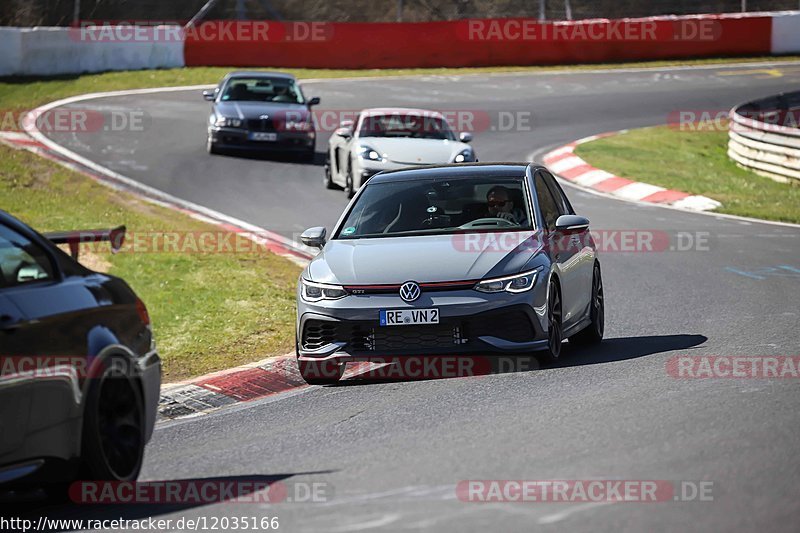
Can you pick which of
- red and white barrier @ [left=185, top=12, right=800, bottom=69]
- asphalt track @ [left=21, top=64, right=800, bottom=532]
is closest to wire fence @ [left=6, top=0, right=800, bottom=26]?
red and white barrier @ [left=185, top=12, right=800, bottom=69]

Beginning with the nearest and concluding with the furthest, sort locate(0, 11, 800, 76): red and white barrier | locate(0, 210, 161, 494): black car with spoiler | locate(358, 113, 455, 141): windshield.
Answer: locate(0, 210, 161, 494): black car with spoiler < locate(358, 113, 455, 141): windshield < locate(0, 11, 800, 76): red and white barrier

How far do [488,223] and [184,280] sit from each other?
4778 mm

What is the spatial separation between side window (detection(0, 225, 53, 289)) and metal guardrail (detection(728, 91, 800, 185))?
744 inches

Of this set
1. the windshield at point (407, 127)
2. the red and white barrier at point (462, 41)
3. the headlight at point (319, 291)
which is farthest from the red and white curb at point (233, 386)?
the red and white barrier at point (462, 41)

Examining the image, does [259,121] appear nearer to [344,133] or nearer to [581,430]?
[344,133]

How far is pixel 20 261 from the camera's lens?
6.50 metres

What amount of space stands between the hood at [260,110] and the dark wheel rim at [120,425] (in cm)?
1899

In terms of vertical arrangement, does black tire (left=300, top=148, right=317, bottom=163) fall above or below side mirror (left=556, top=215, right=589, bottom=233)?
below

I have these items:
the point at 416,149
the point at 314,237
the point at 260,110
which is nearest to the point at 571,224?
the point at 314,237

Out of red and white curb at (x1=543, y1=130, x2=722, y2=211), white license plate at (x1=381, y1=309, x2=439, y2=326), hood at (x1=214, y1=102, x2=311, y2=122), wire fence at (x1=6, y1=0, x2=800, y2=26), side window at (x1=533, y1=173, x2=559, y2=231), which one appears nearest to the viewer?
white license plate at (x1=381, y1=309, x2=439, y2=326)

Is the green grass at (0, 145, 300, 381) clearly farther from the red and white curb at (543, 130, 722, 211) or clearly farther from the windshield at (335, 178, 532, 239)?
the red and white curb at (543, 130, 722, 211)

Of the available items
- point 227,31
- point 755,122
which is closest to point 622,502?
point 755,122

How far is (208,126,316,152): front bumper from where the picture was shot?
83.1ft

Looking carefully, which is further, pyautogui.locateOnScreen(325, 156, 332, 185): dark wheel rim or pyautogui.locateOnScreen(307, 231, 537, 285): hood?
pyautogui.locateOnScreen(325, 156, 332, 185): dark wheel rim
